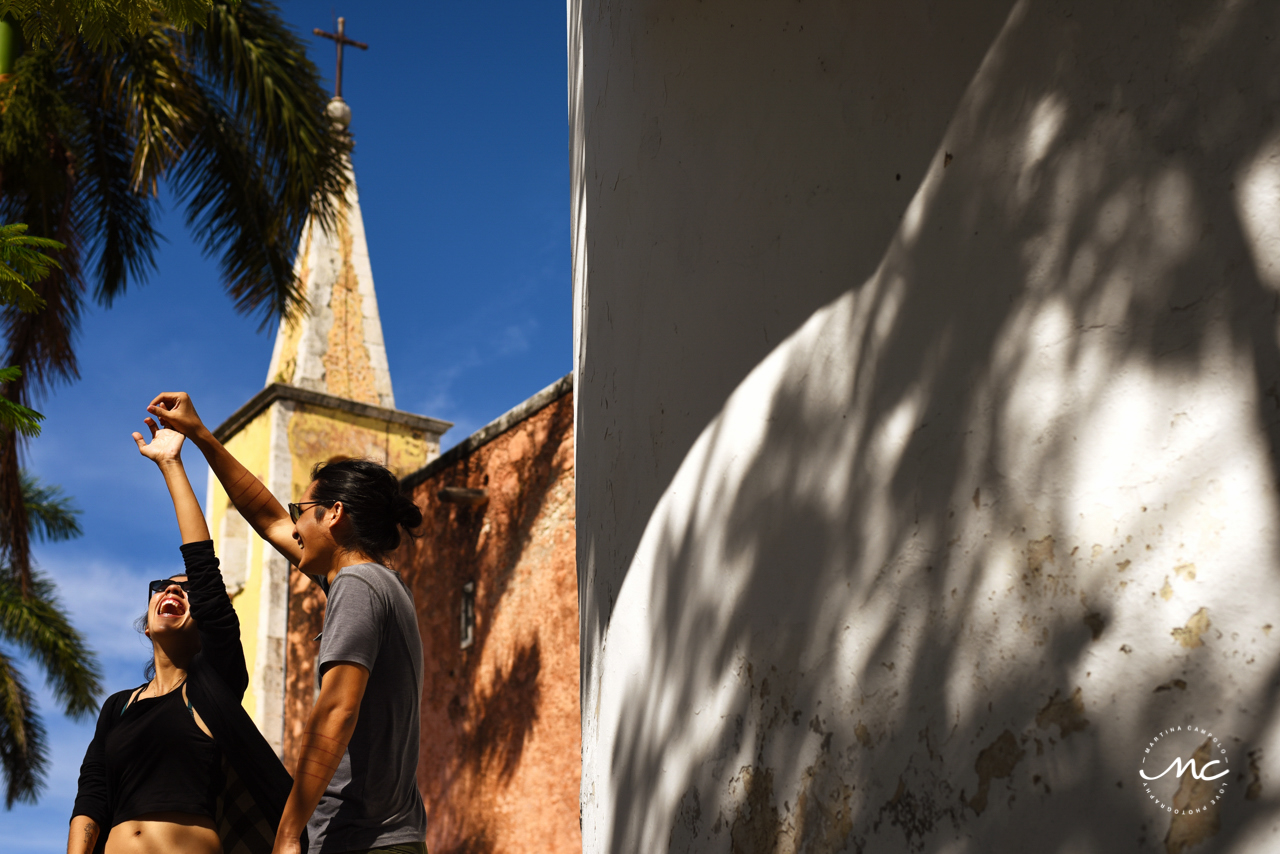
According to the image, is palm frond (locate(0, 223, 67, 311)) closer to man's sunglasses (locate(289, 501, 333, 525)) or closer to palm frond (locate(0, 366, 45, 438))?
palm frond (locate(0, 366, 45, 438))

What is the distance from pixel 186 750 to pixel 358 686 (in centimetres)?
80

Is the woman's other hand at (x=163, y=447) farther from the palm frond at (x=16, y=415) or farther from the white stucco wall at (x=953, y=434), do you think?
the white stucco wall at (x=953, y=434)

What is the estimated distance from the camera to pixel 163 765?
2980 mm

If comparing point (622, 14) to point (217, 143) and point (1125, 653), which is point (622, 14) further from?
point (217, 143)

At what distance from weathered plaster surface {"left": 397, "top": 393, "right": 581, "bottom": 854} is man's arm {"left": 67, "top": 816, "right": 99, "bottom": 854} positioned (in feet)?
A: 17.9

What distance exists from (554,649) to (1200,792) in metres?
7.93

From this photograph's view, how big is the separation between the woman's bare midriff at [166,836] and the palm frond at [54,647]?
61.2ft

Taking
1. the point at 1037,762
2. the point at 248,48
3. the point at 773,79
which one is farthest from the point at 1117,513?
the point at 248,48

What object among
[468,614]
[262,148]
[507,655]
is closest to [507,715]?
[507,655]

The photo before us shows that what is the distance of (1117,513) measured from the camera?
5.24 ft

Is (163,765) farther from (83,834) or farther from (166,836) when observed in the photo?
(83,834)

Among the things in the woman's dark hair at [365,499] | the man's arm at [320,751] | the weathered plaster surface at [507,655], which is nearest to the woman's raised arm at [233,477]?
the woman's dark hair at [365,499]

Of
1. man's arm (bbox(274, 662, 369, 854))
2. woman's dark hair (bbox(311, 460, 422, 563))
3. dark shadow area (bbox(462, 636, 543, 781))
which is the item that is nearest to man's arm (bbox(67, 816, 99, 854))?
man's arm (bbox(274, 662, 369, 854))

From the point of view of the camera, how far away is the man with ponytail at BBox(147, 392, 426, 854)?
2.46 metres
